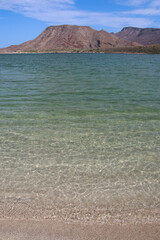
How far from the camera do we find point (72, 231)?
3420mm

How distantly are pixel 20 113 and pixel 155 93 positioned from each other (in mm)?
8491

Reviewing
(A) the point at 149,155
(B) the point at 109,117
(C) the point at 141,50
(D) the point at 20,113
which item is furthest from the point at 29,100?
(C) the point at 141,50

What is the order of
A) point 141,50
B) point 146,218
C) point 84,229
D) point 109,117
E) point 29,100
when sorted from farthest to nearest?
1. point 141,50
2. point 29,100
3. point 109,117
4. point 146,218
5. point 84,229

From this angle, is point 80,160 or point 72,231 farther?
point 80,160

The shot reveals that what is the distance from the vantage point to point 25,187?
4.54 meters

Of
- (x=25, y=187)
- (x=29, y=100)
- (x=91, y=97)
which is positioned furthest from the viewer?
(x=91, y=97)

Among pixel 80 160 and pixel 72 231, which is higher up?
pixel 80 160

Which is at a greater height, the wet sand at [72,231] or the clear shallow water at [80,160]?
the clear shallow water at [80,160]

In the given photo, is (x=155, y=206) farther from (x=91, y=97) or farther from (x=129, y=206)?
(x=91, y=97)

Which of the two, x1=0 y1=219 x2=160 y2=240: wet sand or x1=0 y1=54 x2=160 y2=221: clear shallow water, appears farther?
x1=0 y1=54 x2=160 y2=221: clear shallow water

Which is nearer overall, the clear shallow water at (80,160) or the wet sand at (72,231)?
the wet sand at (72,231)

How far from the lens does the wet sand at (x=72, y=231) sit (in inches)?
130

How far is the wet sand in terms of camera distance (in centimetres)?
330

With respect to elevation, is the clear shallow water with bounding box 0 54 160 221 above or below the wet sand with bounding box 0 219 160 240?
above
